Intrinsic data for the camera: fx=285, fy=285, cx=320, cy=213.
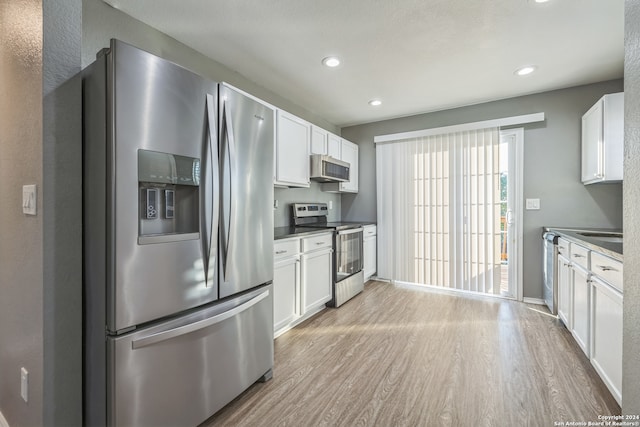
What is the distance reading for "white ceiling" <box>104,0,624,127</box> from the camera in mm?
1895

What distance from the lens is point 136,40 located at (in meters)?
2.01

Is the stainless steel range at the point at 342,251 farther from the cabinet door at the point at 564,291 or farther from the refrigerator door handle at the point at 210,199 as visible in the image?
the cabinet door at the point at 564,291

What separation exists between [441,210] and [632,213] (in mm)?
3140

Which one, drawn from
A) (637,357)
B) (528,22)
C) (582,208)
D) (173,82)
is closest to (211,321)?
(173,82)

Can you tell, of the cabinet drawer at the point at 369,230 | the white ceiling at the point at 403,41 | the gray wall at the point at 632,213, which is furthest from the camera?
Result: the cabinet drawer at the point at 369,230

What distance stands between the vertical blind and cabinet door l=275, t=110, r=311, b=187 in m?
1.52

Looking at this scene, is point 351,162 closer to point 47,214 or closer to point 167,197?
point 167,197

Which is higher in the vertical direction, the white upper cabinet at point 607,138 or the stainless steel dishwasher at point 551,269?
the white upper cabinet at point 607,138

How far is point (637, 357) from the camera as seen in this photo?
2.61ft

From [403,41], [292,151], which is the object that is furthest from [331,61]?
[292,151]

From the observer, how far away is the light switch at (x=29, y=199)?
1159 millimetres

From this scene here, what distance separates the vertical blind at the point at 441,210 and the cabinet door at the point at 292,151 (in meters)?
1.52

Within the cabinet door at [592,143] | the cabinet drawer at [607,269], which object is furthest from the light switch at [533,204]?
the cabinet drawer at [607,269]

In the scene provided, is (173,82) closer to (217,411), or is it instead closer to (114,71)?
(114,71)
